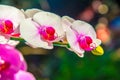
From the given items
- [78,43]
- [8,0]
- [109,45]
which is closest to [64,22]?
[78,43]

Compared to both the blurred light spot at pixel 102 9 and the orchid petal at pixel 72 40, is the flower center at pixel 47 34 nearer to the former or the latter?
the orchid petal at pixel 72 40

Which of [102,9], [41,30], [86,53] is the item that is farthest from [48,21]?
[102,9]

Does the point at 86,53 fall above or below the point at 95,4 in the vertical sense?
below

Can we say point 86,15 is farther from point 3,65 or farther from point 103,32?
point 3,65

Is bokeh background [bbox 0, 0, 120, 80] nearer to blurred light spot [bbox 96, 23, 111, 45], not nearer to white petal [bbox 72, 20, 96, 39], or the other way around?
blurred light spot [bbox 96, 23, 111, 45]

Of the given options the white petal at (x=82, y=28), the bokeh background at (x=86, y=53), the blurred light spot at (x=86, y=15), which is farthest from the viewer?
the blurred light spot at (x=86, y=15)

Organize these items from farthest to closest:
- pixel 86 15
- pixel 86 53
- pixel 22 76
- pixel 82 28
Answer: pixel 86 15, pixel 86 53, pixel 82 28, pixel 22 76

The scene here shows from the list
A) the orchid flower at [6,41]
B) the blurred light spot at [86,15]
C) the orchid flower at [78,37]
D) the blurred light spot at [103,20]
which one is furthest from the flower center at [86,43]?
the blurred light spot at [103,20]
